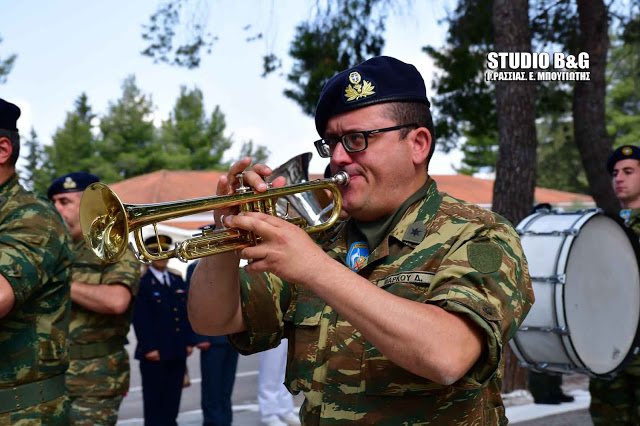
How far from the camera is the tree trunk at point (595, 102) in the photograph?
934cm

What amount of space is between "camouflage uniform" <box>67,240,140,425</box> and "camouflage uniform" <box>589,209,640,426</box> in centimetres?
327

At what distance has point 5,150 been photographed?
3.40 meters

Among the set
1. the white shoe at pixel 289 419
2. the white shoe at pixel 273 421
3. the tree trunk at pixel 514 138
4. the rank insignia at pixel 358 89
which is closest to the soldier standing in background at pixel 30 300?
the rank insignia at pixel 358 89

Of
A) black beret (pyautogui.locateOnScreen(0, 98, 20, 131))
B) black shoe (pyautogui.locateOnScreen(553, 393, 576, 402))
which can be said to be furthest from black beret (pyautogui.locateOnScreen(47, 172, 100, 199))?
black shoe (pyautogui.locateOnScreen(553, 393, 576, 402))

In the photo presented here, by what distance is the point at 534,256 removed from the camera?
5.02 m

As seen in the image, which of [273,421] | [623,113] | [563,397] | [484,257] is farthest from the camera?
[623,113]

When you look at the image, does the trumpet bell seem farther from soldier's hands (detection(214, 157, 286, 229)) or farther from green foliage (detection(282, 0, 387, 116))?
green foliage (detection(282, 0, 387, 116))

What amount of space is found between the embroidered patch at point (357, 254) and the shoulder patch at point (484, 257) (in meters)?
0.42

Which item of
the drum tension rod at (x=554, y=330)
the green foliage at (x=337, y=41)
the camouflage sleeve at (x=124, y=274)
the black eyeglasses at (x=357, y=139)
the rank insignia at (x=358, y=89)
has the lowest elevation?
the drum tension rod at (x=554, y=330)

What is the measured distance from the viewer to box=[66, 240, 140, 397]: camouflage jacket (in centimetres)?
513

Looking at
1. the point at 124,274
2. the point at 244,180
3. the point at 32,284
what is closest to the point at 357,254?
the point at 244,180

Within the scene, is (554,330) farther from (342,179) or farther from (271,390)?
(271,390)

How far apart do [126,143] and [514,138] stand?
1888 inches

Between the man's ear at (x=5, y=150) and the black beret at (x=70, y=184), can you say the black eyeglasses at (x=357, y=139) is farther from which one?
the black beret at (x=70, y=184)
